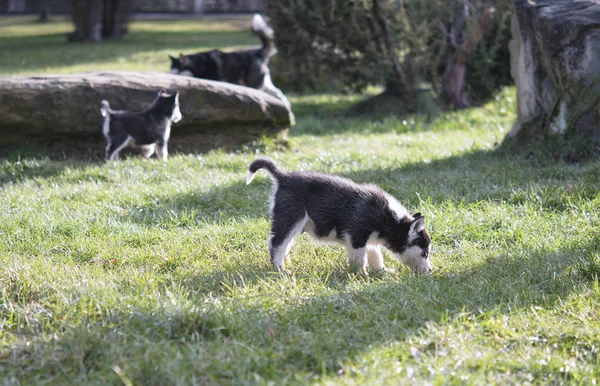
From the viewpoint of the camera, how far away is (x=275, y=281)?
5051 mm

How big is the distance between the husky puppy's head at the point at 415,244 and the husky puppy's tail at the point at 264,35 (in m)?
9.44

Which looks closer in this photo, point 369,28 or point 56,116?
point 56,116

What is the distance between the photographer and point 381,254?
229 inches

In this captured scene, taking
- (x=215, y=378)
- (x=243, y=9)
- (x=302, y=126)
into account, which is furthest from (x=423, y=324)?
(x=243, y=9)

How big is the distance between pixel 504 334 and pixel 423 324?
485 millimetres

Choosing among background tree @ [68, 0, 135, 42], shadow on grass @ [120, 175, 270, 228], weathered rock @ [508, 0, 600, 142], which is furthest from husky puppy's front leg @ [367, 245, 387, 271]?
background tree @ [68, 0, 135, 42]

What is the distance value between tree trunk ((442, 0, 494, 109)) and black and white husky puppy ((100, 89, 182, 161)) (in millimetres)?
6631

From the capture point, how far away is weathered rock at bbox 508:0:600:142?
8172 millimetres

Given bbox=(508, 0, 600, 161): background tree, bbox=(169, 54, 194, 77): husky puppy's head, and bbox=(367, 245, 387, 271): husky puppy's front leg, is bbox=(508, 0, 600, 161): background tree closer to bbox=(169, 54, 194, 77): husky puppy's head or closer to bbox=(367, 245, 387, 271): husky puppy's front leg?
bbox=(367, 245, 387, 271): husky puppy's front leg

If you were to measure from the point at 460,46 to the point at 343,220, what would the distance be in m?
9.16

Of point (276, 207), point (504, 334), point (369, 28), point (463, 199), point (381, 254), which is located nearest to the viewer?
point (504, 334)

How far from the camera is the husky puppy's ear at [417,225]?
5.24 m

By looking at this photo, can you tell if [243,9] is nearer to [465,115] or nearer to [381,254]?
[465,115]

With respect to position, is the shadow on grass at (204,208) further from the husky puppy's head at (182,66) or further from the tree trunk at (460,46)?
the tree trunk at (460,46)
